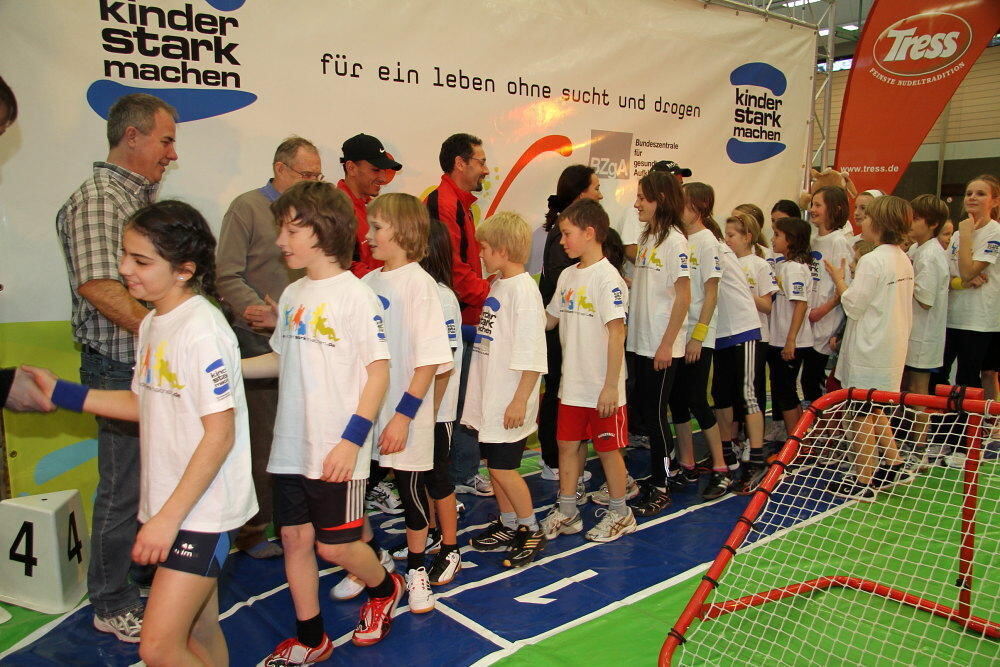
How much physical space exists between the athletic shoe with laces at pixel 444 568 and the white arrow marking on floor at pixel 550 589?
12.6 inches

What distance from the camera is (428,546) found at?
357cm

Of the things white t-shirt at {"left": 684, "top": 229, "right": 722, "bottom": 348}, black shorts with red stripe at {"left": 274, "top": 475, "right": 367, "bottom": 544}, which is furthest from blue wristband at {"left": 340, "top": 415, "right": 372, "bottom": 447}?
white t-shirt at {"left": 684, "top": 229, "right": 722, "bottom": 348}

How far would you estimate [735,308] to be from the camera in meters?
4.50

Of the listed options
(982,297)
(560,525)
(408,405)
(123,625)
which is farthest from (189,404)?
(982,297)

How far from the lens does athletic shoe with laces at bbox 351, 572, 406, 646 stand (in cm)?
278

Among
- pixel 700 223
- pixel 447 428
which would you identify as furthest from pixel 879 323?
pixel 447 428

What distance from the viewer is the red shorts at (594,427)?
3568 millimetres

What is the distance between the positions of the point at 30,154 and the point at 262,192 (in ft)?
3.71

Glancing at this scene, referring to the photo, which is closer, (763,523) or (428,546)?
(428,546)

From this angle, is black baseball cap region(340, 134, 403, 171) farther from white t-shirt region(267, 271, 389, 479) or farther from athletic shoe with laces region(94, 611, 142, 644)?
athletic shoe with laces region(94, 611, 142, 644)

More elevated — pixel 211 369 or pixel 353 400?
pixel 211 369

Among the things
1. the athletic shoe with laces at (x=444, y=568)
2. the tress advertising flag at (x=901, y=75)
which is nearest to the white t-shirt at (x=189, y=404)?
the athletic shoe with laces at (x=444, y=568)

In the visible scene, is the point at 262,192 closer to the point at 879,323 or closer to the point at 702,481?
the point at 702,481

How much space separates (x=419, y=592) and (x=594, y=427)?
1.17 meters
